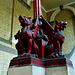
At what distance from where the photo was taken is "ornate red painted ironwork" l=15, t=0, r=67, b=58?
53.1 inches

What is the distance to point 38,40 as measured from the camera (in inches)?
59.6

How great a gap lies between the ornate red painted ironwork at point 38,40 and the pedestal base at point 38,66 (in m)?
0.08

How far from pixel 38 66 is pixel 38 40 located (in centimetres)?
38

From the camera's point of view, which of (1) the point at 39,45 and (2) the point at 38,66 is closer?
(2) the point at 38,66

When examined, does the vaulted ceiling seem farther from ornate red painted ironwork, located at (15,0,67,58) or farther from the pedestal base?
the pedestal base

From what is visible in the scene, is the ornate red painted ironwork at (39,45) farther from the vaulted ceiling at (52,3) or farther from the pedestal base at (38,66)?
the vaulted ceiling at (52,3)

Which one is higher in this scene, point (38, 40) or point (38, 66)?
point (38, 40)

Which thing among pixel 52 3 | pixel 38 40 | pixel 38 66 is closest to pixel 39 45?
pixel 38 40

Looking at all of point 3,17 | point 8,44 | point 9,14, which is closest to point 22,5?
point 9,14

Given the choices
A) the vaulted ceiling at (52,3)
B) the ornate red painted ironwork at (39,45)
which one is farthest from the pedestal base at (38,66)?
the vaulted ceiling at (52,3)

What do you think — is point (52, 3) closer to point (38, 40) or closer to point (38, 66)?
point (38, 40)

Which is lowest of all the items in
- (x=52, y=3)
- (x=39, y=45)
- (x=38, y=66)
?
(x=38, y=66)

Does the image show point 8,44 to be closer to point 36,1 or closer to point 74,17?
point 36,1

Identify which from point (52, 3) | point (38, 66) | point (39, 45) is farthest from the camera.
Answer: point (52, 3)
